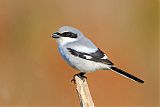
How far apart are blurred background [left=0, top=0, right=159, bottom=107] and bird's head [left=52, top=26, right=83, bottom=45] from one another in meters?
0.61

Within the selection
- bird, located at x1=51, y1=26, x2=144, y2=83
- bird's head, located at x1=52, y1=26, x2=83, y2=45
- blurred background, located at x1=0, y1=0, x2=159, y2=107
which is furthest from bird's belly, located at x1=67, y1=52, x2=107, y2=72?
blurred background, located at x1=0, y1=0, x2=159, y2=107

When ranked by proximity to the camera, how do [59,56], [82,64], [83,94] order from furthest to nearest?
[59,56] → [82,64] → [83,94]

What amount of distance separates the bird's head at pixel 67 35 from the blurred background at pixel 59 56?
0.61 metres

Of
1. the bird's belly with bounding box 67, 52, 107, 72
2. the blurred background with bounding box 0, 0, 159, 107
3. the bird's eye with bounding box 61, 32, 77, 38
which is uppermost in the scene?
the blurred background with bounding box 0, 0, 159, 107

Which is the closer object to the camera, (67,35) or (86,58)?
(86,58)

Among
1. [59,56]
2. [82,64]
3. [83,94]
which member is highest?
[59,56]

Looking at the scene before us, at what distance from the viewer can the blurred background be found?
629cm

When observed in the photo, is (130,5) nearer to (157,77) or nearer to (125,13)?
(125,13)

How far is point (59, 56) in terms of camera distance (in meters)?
7.42

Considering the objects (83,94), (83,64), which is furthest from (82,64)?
(83,94)

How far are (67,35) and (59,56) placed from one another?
8.73 feet

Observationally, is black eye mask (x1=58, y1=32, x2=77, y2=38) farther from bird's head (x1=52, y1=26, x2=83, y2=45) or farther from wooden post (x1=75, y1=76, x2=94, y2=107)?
wooden post (x1=75, y1=76, x2=94, y2=107)

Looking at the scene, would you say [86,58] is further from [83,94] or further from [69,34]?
[83,94]

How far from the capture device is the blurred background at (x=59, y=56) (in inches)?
247
